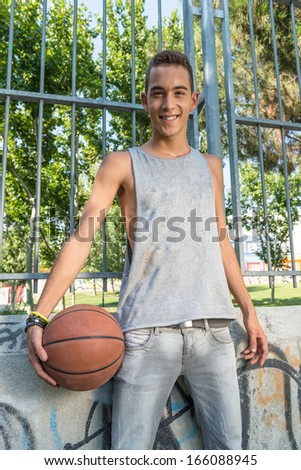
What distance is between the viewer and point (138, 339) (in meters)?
1.74

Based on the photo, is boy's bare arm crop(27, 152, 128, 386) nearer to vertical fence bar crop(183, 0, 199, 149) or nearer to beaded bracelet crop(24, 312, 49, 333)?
beaded bracelet crop(24, 312, 49, 333)

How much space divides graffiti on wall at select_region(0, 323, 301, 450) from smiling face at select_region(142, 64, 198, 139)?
1.31 m

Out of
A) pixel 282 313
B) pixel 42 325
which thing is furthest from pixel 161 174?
pixel 282 313

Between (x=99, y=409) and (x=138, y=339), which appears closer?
(x=138, y=339)

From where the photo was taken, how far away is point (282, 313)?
2.69 m

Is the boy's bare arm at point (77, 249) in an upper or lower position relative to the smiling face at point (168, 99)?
lower

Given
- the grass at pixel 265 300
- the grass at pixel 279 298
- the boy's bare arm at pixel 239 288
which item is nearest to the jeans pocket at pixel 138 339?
the boy's bare arm at pixel 239 288

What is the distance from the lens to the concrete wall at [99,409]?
203cm

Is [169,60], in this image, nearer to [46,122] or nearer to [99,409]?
[99,409]

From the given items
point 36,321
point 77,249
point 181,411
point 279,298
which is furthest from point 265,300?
point 36,321

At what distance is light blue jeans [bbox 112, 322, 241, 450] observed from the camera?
5.44 ft

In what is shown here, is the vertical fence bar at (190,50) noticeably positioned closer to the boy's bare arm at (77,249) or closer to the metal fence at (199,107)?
the metal fence at (199,107)

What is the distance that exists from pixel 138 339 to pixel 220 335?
0.40m
